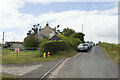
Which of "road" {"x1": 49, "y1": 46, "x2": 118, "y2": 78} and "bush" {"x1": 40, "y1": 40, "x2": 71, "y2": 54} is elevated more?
"bush" {"x1": 40, "y1": 40, "x2": 71, "y2": 54}

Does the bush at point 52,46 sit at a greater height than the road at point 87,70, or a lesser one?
greater

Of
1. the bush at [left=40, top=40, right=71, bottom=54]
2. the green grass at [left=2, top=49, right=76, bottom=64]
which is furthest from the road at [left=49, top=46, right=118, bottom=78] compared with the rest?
the bush at [left=40, top=40, right=71, bottom=54]

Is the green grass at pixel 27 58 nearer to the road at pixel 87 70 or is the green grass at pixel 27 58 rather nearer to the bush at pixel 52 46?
the bush at pixel 52 46

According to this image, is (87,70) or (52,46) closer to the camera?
(87,70)

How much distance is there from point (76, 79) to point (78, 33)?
142ft

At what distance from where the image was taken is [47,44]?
2062 cm

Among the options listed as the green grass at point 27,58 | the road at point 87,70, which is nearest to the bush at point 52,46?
the green grass at point 27,58

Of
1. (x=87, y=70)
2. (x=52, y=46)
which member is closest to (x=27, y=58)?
(x=52, y=46)

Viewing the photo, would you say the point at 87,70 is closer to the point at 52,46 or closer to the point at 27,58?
the point at 27,58

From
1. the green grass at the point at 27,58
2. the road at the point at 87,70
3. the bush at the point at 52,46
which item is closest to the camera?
the road at the point at 87,70

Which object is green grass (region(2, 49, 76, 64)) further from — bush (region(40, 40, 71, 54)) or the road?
the road

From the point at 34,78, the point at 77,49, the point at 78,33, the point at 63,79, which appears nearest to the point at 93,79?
the point at 63,79

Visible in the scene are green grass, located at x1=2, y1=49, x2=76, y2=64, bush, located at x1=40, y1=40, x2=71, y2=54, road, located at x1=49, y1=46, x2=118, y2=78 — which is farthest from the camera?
bush, located at x1=40, y1=40, x2=71, y2=54

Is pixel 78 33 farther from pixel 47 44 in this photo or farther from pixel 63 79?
pixel 63 79
